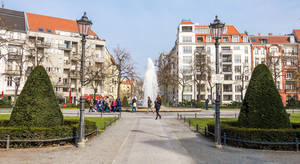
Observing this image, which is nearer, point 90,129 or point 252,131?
point 252,131

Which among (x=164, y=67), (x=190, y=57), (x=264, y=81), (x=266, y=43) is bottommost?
(x=264, y=81)

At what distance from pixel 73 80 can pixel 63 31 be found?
1425cm

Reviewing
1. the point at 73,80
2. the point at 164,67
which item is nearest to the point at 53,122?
the point at 164,67

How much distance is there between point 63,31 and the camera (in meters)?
64.4

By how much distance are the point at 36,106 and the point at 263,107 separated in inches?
372

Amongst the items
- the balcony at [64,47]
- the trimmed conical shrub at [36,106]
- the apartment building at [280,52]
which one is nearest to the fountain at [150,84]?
the trimmed conical shrub at [36,106]

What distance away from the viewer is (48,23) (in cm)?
6525

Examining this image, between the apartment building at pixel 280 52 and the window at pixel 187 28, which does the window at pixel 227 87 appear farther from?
the window at pixel 187 28

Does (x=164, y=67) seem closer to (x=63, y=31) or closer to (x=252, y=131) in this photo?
(x=63, y=31)

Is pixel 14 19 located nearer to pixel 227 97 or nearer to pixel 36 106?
pixel 36 106

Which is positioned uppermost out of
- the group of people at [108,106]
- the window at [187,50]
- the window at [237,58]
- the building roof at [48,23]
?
the building roof at [48,23]

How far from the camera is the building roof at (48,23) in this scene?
2444 inches

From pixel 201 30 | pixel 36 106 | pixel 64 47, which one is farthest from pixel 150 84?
pixel 201 30

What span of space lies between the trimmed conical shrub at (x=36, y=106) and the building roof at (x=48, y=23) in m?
57.8
